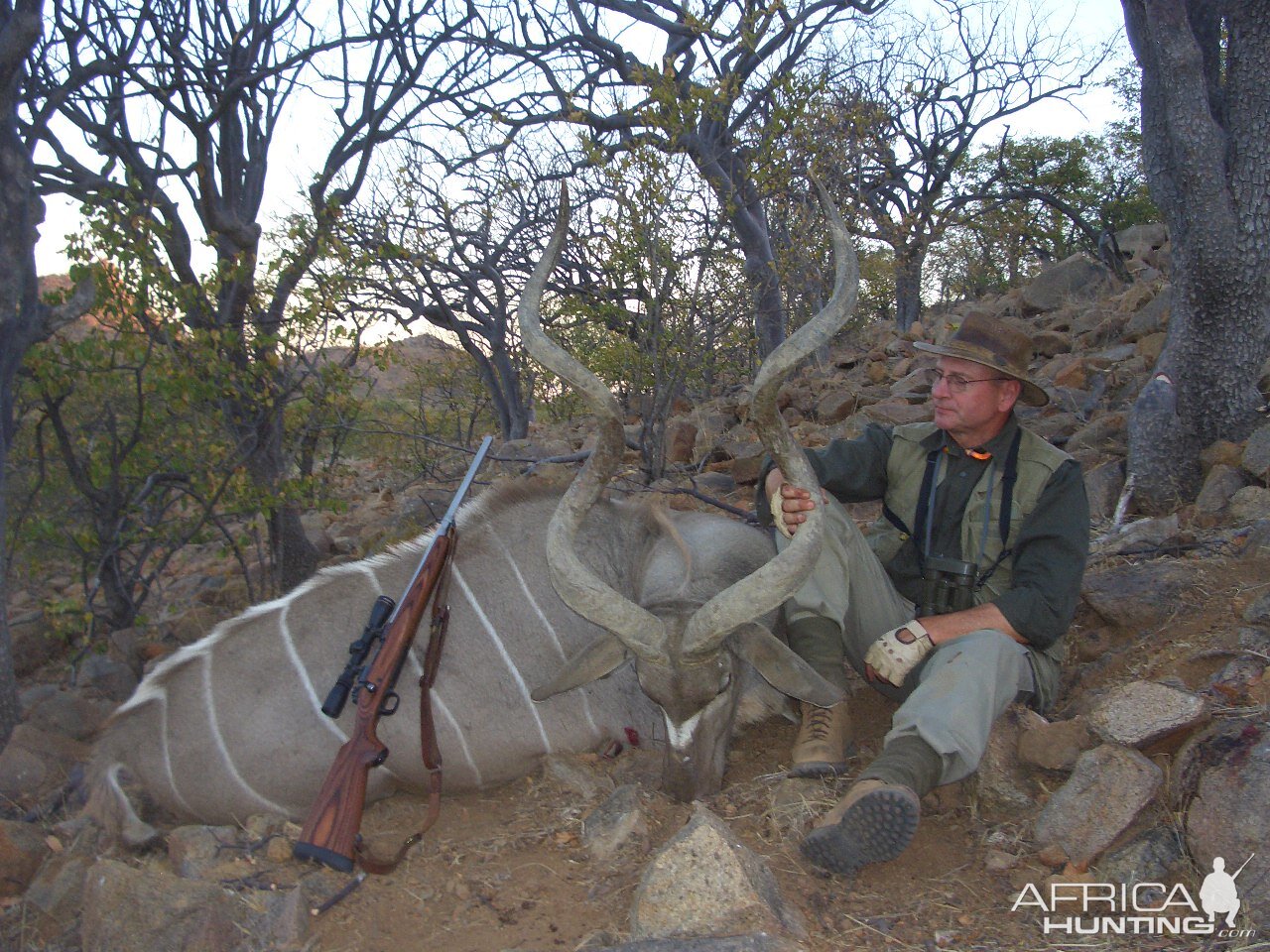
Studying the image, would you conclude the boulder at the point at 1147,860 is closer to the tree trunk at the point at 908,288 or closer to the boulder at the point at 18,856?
the boulder at the point at 18,856

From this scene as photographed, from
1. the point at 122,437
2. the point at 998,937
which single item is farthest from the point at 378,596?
the point at 122,437

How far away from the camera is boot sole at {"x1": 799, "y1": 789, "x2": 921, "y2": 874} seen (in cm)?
231

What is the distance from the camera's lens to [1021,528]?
9.99ft

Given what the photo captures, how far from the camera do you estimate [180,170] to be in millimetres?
4953

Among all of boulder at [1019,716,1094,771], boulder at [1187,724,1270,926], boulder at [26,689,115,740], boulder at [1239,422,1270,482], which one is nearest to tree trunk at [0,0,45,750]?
boulder at [26,689,115,740]

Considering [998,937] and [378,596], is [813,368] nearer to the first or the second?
[378,596]

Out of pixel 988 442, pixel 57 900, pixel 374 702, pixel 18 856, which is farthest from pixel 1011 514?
pixel 18 856

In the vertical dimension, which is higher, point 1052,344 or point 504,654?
point 1052,344

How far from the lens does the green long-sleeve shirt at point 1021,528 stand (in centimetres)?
284

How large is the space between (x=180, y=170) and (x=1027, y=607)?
170 inches

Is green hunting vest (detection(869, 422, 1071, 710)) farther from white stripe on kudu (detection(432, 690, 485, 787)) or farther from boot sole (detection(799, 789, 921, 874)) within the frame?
white stripe on kudu (detection(432, 690, 485, 787))

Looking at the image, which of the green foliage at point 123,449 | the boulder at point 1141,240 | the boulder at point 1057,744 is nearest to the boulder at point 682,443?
the green foliage at point 123,449

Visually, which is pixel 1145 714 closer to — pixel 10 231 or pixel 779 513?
pixel 779 513

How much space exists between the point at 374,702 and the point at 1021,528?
1.94 m
